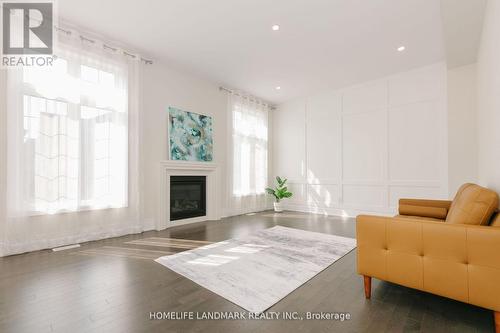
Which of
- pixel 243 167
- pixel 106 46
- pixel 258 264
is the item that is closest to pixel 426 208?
pixel 258 264

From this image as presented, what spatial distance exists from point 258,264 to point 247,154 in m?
3.98

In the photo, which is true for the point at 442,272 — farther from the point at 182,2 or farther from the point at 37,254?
the point at 37,254

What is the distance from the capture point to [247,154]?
251 inches

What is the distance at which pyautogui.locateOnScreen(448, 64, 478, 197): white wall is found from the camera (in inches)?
167

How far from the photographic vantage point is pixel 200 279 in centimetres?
229

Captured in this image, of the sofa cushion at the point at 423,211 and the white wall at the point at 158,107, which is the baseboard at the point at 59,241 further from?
the sofa cushion at the point at 423,211

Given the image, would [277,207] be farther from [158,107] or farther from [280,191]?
[158,107]

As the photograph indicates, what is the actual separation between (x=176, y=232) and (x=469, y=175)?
535 cm

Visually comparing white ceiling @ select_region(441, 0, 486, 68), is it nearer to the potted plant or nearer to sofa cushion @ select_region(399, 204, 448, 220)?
sofa cushion @ select_region(399, 204, 448, 220)

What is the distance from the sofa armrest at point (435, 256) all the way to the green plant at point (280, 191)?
15.3 ft

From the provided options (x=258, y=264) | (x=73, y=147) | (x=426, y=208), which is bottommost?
(x=258, y=264)

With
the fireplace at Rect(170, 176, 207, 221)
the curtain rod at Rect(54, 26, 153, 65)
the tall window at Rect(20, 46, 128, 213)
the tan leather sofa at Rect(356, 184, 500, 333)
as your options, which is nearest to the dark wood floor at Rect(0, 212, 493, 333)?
the tan leather sofa at Rect(356, 184, 500, 333)

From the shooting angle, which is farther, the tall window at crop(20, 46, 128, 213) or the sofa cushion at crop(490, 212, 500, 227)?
the tall window at crop(20, 46, 128, 213)

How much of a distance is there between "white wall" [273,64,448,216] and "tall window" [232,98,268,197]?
705mm
